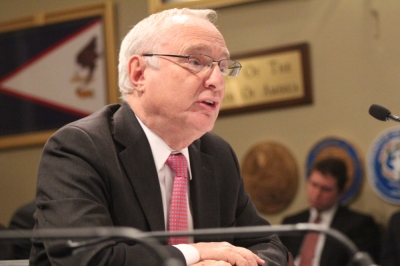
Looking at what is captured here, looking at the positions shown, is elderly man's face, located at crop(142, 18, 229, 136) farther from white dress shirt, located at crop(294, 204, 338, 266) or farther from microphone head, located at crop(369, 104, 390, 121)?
white dress shirt, located at crop(294, 204, 338, 266)

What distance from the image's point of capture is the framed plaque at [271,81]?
5484mm

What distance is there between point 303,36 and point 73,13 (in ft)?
7.66

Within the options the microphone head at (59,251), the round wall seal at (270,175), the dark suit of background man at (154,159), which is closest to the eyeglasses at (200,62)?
the dark suit of background man at (154,159)

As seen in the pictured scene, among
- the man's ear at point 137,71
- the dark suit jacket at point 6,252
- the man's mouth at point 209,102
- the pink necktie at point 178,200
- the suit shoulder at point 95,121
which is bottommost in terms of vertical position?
the dark suit jacket at point 6,252

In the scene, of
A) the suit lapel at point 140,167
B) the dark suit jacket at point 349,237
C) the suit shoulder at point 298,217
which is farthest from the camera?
the suit shoulder at point 298,217

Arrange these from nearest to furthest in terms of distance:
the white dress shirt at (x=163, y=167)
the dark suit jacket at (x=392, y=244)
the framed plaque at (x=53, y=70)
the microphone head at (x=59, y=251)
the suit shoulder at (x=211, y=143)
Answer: the microphone head at (x=59, y=251)
the white dress shirt at (x=163, y=167)
the suit shoulder at (x=211, y=143)
the dark suit jacket at (x=392, y=244)
the framed plaque at (x=53, y=70)

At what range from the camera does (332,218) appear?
5.19 metres

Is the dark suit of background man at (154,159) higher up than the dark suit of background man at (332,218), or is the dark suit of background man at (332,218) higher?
the dark suit of background man at (154,159)

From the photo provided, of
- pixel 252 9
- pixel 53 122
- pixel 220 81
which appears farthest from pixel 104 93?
pixel 220 81

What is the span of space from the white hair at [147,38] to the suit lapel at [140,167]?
0.75 feet

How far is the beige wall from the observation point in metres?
5.23

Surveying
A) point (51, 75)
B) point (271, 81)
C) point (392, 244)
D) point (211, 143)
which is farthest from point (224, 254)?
point (51, 75)

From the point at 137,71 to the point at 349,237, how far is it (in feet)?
9.79

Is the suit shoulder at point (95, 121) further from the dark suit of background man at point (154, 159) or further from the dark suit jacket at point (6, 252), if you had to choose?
the dark suit jacket at point (6, 252)
